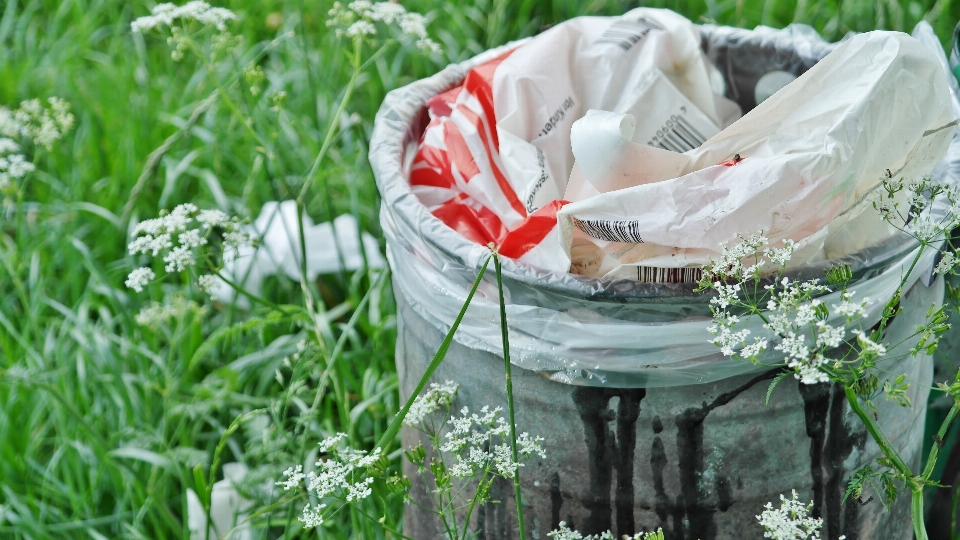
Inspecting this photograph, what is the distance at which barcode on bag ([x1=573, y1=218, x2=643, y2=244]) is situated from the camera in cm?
113

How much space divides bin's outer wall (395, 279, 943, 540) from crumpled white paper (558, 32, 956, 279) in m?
0.17

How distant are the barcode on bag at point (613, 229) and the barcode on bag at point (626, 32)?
1.70 feet

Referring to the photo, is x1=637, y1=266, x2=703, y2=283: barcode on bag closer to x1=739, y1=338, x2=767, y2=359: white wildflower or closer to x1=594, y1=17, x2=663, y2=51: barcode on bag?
x1=739, y1=338, x2=767, y2=359: white wildflower

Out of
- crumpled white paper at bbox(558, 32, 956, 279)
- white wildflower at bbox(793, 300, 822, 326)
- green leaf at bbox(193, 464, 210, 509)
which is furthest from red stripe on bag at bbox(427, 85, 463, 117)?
white wildflower at bbox(793, 300, 822, 326)

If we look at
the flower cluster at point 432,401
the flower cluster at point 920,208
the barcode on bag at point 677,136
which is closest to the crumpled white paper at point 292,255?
the barcode on bag at point 677,136

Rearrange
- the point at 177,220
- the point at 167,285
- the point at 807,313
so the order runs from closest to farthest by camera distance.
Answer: the point at 807,313, the point at 177,220, the point at 167,285

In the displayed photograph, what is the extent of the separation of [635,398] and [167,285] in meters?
1.38

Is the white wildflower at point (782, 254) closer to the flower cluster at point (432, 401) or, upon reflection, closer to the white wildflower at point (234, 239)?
the flower cluster at point (432, 401)

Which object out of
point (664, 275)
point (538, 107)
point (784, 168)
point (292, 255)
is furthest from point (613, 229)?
point (292, 255)

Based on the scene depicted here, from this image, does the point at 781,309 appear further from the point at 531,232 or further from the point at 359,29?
the point at 359,29

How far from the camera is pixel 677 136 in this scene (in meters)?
1.50

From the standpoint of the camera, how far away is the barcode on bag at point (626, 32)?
5.14ft

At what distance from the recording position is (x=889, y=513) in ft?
4.45

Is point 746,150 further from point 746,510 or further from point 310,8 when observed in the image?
point 310,8
